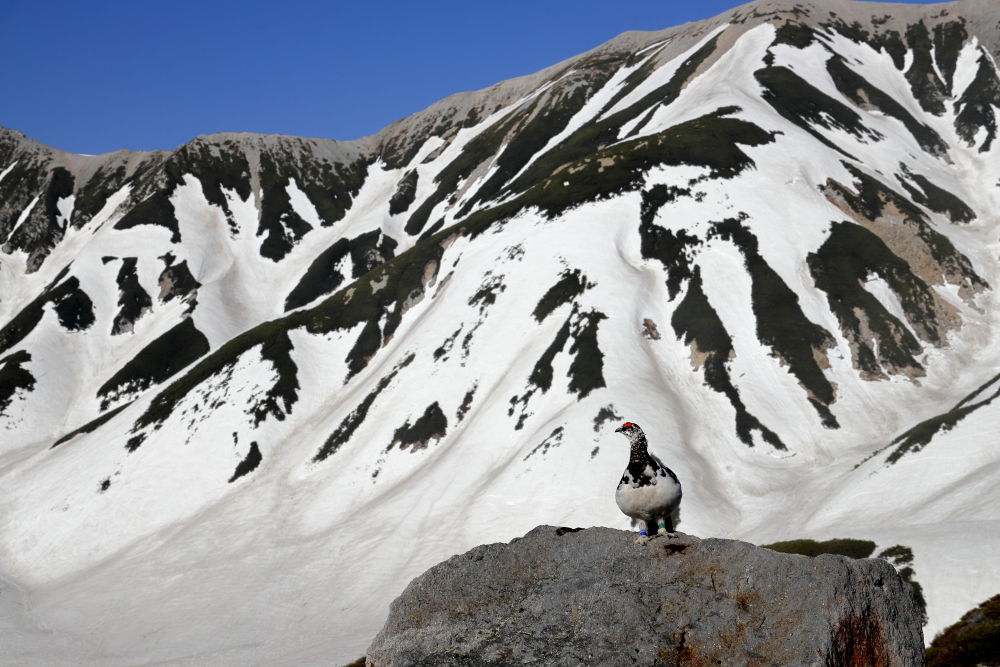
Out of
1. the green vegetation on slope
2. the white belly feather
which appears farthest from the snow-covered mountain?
the white belly feather

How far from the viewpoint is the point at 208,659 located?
58844mm

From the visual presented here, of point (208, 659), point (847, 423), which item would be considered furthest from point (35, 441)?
point (847, 423)

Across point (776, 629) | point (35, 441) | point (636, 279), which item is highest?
point (35, 441)

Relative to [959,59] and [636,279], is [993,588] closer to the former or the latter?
[636,279]

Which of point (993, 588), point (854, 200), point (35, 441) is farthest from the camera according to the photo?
point (35, 441)

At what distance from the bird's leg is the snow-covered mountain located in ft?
67.5

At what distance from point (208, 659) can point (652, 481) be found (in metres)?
57.9

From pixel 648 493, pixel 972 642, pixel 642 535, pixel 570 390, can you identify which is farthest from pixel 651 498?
pixel 570 390

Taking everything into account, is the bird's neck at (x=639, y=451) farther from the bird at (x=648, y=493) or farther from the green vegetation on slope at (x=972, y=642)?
the green vegetation on slope at (x=972, y=642)

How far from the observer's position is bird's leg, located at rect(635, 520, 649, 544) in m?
11.9

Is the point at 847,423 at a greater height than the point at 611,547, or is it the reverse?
the point at 847,423

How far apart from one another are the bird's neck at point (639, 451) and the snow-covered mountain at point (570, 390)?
68.7ft

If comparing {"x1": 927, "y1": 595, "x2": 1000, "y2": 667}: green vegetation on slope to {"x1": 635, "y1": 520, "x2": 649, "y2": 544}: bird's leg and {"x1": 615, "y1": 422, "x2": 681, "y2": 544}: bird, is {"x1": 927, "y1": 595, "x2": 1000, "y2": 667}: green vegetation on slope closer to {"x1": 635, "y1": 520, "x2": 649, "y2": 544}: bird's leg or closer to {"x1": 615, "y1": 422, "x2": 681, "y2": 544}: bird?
{"x1": 635, "y1": 520, "x2": 649, "y2": 544}: bird's leg

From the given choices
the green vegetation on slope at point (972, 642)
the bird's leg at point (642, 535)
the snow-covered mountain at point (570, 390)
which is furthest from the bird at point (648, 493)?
the snow-covered mountain at point (570, 390)
